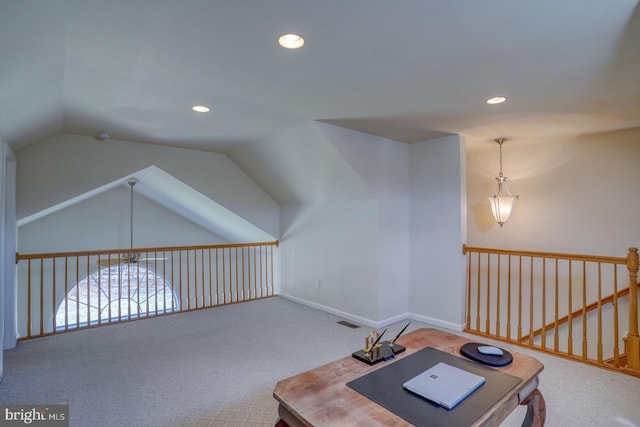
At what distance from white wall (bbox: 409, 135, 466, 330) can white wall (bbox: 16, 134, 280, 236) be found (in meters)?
2.54

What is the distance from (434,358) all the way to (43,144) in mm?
4441

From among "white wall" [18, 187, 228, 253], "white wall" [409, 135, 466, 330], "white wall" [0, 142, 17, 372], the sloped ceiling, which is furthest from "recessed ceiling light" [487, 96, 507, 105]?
"white wall" [18, 187, 228, 253]

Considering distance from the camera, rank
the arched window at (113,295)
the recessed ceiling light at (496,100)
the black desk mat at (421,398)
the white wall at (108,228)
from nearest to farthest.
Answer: the black desk mat at (421,398), the recessed ceiling light at (496,100), the white wall at (108,228), the arched window at (113,295)

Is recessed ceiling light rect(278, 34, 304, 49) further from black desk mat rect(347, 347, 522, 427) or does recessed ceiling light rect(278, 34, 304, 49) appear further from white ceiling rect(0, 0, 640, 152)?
black desk mat rect(347, 347, 522, 427)

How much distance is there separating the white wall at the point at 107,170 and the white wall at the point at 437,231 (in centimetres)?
254

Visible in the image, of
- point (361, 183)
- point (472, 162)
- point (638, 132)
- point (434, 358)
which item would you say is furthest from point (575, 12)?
point (472, 162)

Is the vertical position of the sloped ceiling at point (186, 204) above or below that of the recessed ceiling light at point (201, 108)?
below

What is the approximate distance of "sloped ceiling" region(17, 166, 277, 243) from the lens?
4.67 m

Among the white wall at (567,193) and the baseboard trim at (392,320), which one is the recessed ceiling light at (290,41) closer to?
the baseboard trim at (392,320)

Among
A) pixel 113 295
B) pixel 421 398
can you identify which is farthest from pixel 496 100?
pixel 113 295

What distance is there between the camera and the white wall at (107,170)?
3566 millimetres

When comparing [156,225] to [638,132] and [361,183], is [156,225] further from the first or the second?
[638,132]

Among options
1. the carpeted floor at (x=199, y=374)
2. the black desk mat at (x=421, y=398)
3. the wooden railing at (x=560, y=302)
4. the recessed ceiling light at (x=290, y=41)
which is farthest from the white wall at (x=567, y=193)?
the recessed ceiling light at (x=290, y=41)

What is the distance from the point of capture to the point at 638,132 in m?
3.62
